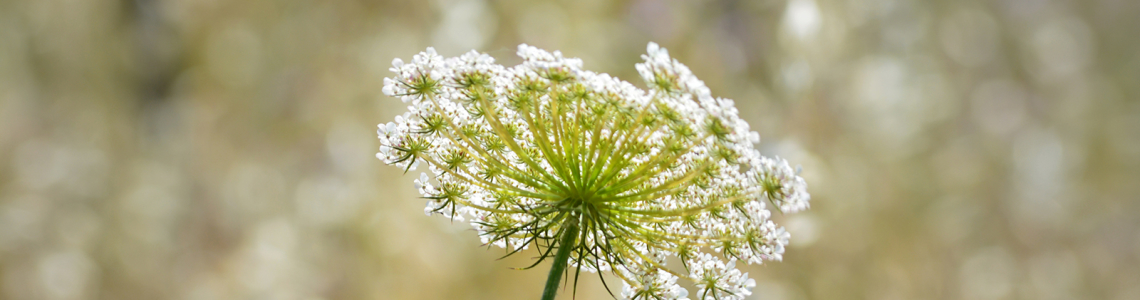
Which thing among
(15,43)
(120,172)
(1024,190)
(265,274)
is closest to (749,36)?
(1024,190)

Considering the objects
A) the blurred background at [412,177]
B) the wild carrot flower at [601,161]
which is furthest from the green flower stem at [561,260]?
the blurred background at [412,177]

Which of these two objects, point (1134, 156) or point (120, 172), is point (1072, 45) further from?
point (120, 172)

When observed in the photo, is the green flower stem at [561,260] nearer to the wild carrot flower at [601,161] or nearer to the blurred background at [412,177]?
the wild carrot flower at [601,161]

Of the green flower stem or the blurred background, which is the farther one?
the blurred background

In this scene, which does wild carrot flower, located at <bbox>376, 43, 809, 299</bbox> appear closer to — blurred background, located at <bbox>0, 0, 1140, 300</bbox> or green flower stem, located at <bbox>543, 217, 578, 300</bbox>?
green flower stem, located at <bbox>543, 217, 578, 300</bbox>

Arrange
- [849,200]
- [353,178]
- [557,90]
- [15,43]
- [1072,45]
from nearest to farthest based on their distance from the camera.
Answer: [557,90], [15,43], [353,178], [849,200], [1072,45]

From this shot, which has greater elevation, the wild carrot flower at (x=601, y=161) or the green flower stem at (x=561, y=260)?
the wild carrot flower at (x=601, y=161)

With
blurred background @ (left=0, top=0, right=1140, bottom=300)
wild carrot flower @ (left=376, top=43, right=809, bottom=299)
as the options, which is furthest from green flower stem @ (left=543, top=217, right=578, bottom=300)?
blurred background @ (left=0, top=0, right=1140, bottom=300)

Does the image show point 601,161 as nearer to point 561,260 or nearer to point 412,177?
point 561,260
